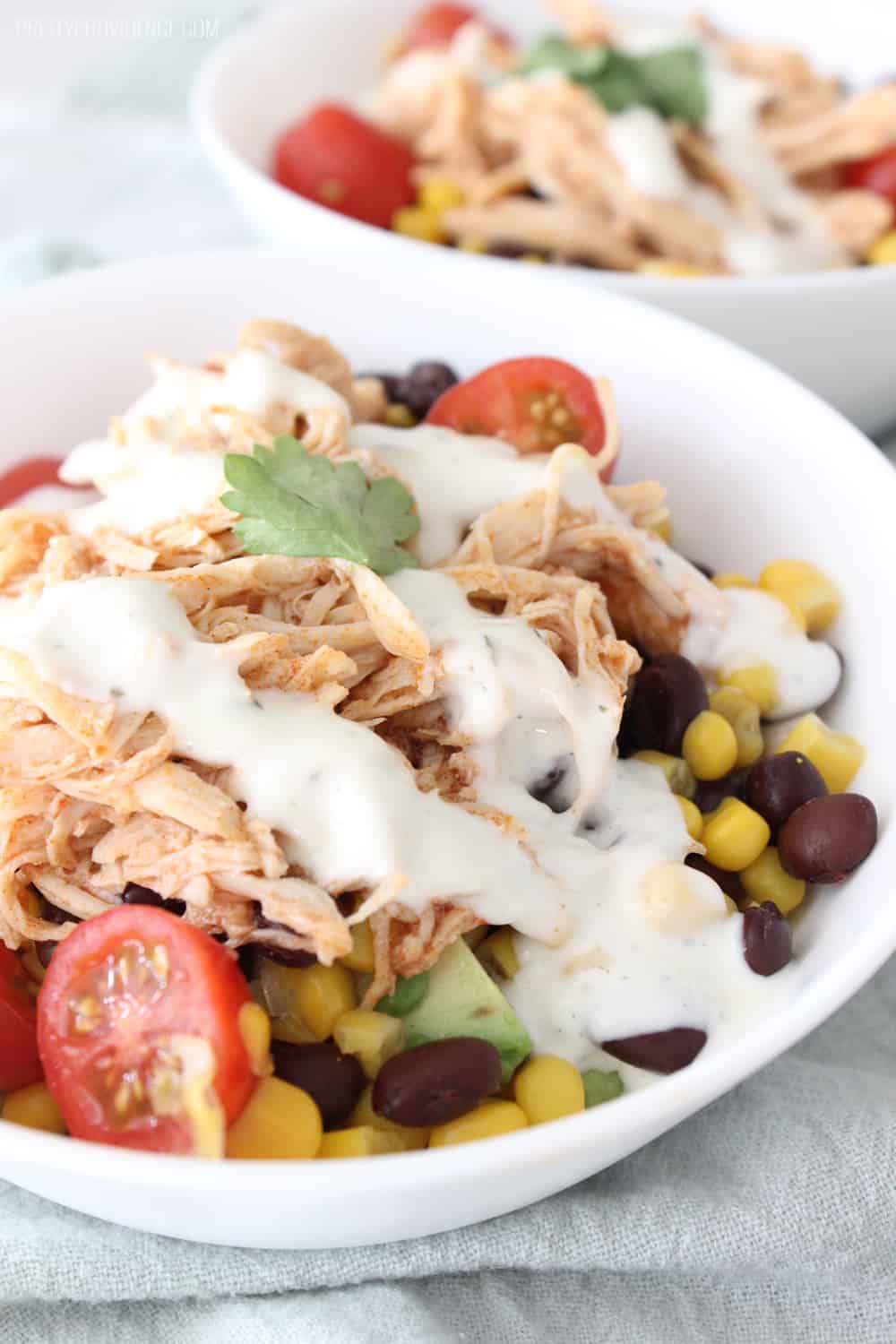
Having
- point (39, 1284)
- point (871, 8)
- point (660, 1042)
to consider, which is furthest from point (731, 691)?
point (871, 8)

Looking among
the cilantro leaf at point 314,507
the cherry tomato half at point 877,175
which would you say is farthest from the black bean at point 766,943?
the cherry tomato half at point 877,175

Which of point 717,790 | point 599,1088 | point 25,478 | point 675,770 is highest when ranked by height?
point 25,478

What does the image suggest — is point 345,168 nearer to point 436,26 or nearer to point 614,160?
point 614,160

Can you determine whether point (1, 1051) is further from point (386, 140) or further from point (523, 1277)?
point (386, 140)

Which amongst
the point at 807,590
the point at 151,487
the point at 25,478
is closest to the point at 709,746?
the point at 807,590

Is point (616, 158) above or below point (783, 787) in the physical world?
above

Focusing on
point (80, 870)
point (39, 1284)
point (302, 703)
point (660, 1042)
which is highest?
point (302, 703)

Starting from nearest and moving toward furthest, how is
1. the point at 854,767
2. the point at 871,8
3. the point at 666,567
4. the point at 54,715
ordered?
Result: the point at 54,715, the point at 854,767, the point at 666,567, the point at 871,8
